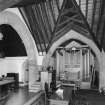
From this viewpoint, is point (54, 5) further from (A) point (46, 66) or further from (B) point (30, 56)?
(A) point (46, 66)

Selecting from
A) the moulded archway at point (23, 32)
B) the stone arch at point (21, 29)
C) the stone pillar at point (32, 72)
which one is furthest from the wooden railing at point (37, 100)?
the stone arch at point (21, 29)

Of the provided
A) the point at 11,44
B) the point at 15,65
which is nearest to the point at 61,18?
the point at 11,44

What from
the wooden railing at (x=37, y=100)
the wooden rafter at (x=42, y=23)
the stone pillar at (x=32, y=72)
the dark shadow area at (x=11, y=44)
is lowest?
the wooden railing at (x=37, y=100)

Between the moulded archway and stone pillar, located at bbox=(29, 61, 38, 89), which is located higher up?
the moulded archway

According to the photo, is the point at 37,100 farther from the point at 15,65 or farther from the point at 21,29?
the point at 15,65

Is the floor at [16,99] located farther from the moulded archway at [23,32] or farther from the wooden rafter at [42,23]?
the wooden rafter at [42,23]

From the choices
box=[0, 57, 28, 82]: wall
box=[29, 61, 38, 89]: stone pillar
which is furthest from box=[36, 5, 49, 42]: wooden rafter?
box=[0, 57, 28, 82]: wall

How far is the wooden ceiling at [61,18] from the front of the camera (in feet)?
24.5

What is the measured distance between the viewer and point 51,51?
33.3ft

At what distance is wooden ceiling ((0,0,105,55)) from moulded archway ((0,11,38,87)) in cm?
40

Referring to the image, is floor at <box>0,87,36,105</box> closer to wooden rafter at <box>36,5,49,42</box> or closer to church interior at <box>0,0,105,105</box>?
church interior at <box>0,0,105,105</box>

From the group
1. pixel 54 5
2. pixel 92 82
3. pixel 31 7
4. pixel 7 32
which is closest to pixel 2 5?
pixel 31 7

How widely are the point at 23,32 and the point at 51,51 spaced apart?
2728 millimetres

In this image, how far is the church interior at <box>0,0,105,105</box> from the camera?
7.19m
